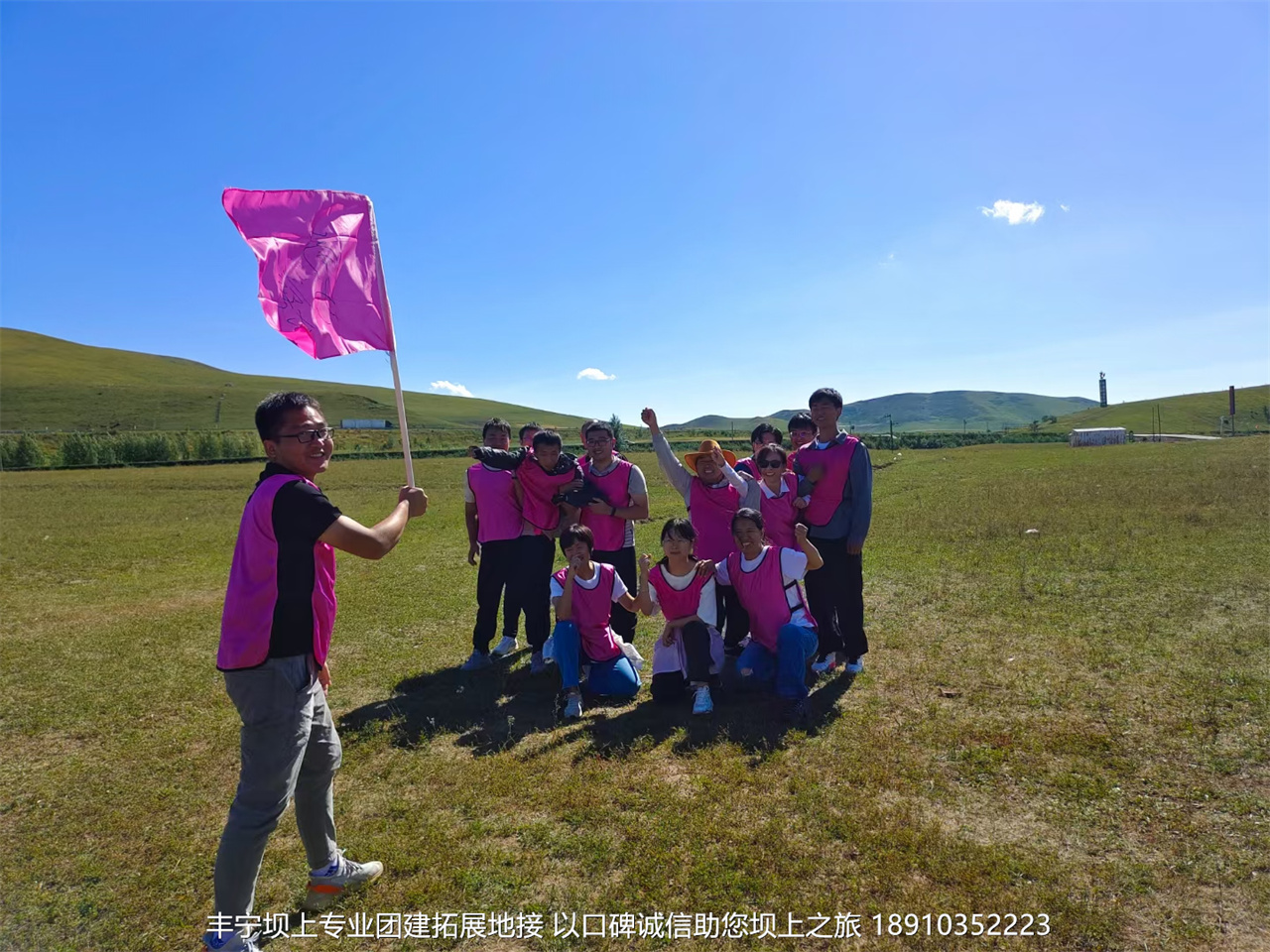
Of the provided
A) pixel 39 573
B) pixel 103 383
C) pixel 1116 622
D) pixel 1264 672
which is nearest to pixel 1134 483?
pixel 1116 622

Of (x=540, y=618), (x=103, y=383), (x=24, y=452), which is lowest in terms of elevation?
(x=540, y=618)

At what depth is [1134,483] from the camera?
20.2 m

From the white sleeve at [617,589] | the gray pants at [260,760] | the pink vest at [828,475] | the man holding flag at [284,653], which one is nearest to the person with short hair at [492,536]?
the white sleeve at [617,589]

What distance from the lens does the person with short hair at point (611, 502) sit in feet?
21.2

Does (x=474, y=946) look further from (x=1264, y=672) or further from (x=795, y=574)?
(x=1264, y=672)

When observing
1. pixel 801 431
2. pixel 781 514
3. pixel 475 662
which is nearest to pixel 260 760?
pixel 475 662

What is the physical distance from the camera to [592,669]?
6023 mm

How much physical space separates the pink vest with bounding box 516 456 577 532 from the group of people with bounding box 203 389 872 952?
0.02m

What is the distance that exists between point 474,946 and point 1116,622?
7435 millimetres

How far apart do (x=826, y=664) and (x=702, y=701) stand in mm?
1602

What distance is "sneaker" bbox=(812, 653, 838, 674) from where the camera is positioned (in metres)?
6.42

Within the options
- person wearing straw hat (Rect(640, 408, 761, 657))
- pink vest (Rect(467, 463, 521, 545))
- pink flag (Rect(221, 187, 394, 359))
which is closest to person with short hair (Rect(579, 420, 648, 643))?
person wearing straw hat (Rect(640, 408, 761, 657))

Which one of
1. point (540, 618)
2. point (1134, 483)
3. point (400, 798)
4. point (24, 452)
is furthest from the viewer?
point (24, 452)

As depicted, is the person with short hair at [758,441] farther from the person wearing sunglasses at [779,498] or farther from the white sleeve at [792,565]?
the white sleeve at [792,565]
